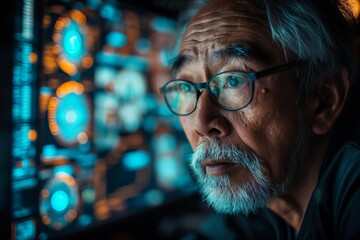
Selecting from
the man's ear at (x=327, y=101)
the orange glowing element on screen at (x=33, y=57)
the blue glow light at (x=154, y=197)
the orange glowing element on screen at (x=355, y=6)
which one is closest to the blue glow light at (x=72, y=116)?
the orange glowing element on screen at (x=33, y=57)

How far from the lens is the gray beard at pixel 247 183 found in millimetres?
854

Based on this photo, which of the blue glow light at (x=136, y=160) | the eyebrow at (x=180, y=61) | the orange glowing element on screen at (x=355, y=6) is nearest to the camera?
the eyebrow at (x=180, y=61)

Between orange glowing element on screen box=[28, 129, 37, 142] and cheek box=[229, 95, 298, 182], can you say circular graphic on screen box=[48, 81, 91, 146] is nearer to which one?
orange glowing element on screen box=[28, 129, 37, 142]

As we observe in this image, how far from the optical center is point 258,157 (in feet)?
2.81

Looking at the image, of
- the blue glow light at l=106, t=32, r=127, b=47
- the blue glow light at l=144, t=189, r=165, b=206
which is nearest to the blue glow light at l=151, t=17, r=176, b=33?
the blue glow light at l=106, t=32, r=127, b=47

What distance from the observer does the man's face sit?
85 cm

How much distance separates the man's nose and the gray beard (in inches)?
0.9

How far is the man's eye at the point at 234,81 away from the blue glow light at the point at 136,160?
45 centimetres

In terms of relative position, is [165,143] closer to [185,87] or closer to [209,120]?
[185,87]

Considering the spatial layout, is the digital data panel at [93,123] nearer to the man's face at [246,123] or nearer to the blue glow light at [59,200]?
the blue glow light at [59,200]

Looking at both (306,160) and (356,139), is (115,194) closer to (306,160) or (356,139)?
(306,160)

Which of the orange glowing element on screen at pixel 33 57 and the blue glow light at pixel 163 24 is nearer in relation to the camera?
the orange glowing element on screen at pixel 33 57

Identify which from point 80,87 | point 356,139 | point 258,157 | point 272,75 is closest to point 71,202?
point 80,87

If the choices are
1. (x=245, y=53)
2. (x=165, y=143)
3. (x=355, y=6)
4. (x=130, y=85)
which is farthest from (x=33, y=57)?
(x=355, y=6)
